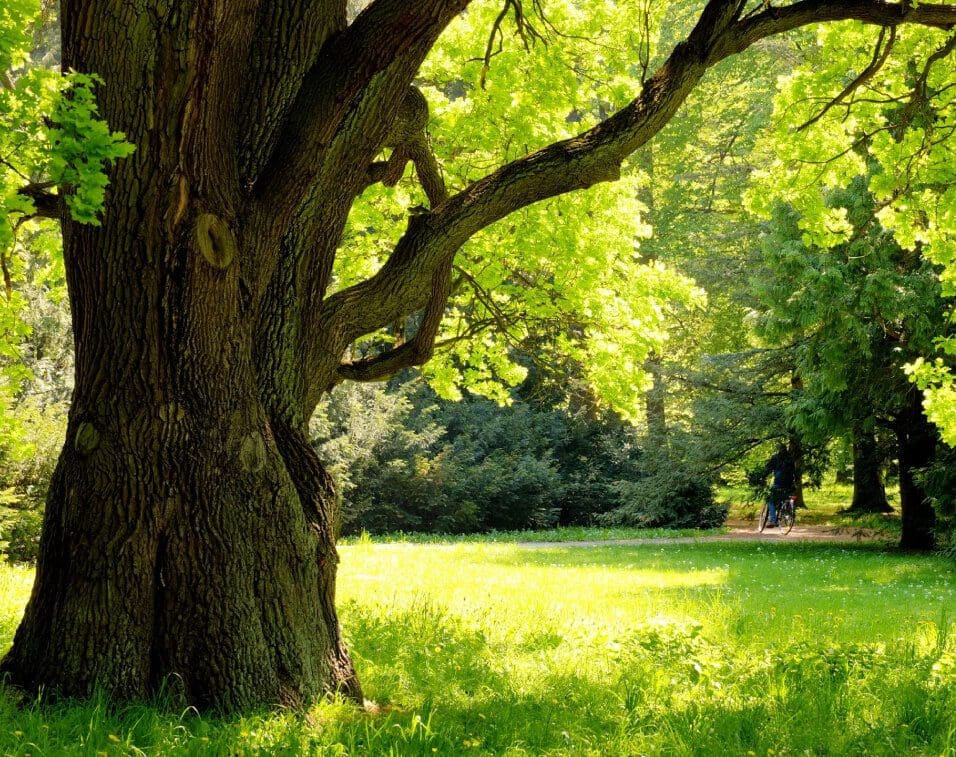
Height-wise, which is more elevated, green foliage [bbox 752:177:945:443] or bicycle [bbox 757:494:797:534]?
green foliage [bbox 752:177:945:443]

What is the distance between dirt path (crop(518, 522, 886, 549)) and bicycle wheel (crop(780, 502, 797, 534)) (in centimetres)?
18

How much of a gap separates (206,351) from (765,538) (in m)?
19.3

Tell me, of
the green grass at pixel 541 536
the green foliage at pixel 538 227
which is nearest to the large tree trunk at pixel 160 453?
the green foliage at pixel 538 227

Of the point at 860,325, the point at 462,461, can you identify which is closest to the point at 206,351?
the point at 860,325

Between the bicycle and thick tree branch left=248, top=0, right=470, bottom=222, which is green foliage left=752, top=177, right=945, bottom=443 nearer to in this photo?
the bicycle

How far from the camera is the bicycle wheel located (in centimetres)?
2208


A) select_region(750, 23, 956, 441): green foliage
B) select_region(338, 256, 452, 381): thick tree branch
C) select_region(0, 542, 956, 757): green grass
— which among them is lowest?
select_region(0, 542, 956, 757): green grass

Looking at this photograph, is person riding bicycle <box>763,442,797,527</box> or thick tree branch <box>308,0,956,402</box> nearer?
thick tree branch <box>308,0,956,402</box>

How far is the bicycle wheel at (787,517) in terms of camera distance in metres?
22.1

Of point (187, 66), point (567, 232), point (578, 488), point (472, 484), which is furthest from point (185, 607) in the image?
point (578, 488)

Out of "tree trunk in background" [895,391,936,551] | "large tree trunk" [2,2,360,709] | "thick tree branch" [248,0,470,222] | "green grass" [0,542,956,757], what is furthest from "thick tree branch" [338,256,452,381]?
"tree trunk in background" [895,391,936,551]

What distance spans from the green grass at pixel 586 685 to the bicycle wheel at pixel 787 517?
39.8 feet

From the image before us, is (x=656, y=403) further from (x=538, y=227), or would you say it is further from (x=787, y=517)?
(x=538, y=227)

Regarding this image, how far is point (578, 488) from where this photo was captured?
27.1 m
